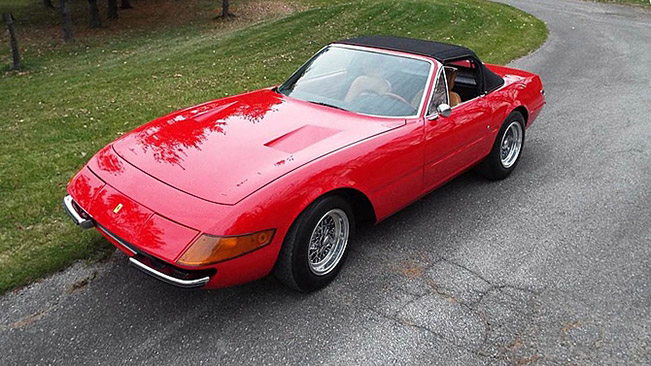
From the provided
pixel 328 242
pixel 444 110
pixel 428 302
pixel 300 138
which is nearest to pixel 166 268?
pixel 328 242

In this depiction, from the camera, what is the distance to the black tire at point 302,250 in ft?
9.48

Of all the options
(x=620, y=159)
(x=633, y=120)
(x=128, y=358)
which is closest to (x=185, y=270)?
(x=128, y=358)

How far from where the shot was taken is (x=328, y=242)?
3.27m

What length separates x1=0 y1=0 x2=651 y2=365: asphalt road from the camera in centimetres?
273

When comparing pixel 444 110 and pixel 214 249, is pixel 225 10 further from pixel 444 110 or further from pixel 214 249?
pixel 214 249

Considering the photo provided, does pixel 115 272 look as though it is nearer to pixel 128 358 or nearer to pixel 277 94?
pixel 128 358

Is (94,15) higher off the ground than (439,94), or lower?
lower

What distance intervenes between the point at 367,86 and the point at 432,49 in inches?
30.6

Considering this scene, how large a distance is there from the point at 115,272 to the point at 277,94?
1920 mm

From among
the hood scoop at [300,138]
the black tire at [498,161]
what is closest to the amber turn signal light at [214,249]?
the hood scoop at [300,138]

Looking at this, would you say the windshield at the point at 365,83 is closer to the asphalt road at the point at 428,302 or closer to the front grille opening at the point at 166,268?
the asphalt road at the point at 428,302

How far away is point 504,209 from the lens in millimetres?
4352

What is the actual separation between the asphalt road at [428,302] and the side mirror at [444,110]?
2.90 ft

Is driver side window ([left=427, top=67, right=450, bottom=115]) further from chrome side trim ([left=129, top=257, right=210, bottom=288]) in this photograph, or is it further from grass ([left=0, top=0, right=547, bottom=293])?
grass ([left=0, top=0, right=547, bottom=293])
